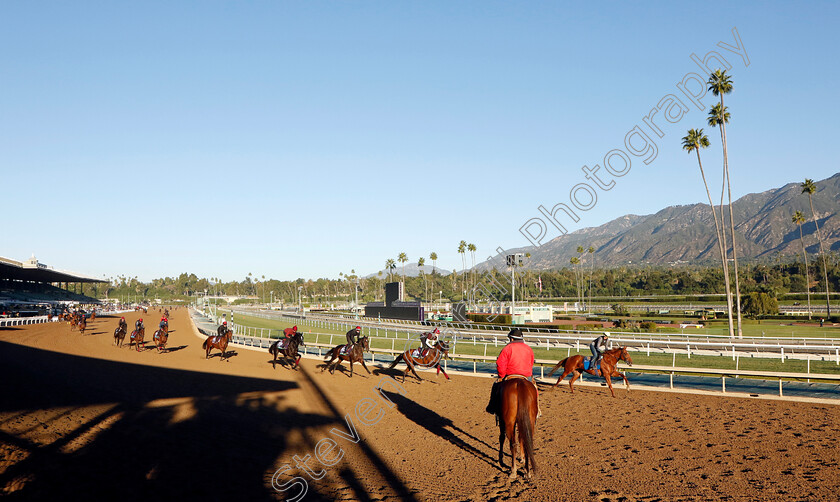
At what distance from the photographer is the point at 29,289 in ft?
281

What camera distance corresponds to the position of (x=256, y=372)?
19547 millimetres

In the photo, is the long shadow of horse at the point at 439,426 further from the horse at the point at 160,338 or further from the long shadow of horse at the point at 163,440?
the horse at the point at 160,338

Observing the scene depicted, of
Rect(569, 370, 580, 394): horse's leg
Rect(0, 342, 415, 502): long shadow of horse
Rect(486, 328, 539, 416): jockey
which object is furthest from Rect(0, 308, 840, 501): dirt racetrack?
Rect(486, 328, 539, 416): jockey

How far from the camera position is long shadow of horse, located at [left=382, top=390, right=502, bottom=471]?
8.94m

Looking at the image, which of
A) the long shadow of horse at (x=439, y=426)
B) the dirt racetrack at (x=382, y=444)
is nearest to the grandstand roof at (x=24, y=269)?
the dirt racetrack at (x=382, y=444)

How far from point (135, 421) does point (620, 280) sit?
130 meters

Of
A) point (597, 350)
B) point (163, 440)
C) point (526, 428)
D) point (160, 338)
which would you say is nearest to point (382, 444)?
point (526, 428)

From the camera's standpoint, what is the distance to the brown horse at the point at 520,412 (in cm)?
715

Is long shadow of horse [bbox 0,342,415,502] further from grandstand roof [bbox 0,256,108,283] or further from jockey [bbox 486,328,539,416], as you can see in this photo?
grandstand roof [bbox 0,256,108,283]

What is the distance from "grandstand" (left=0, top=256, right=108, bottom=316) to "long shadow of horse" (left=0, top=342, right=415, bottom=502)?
157 feet

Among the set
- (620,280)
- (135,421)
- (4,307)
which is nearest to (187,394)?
(135,421)

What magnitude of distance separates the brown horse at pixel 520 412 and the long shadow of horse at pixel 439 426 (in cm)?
95

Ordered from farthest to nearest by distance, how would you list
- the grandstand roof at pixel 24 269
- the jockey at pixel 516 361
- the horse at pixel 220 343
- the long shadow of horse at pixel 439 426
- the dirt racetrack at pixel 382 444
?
the grandstand roof at pixel 24 269 < the horse at pixel 220 343 < the long shadow of horse at pixel 439 426 < the jockey at pixel 516 361 < the dirt racetrack at pixel 382 444

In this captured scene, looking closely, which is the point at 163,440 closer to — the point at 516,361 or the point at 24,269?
the point at 516,361
